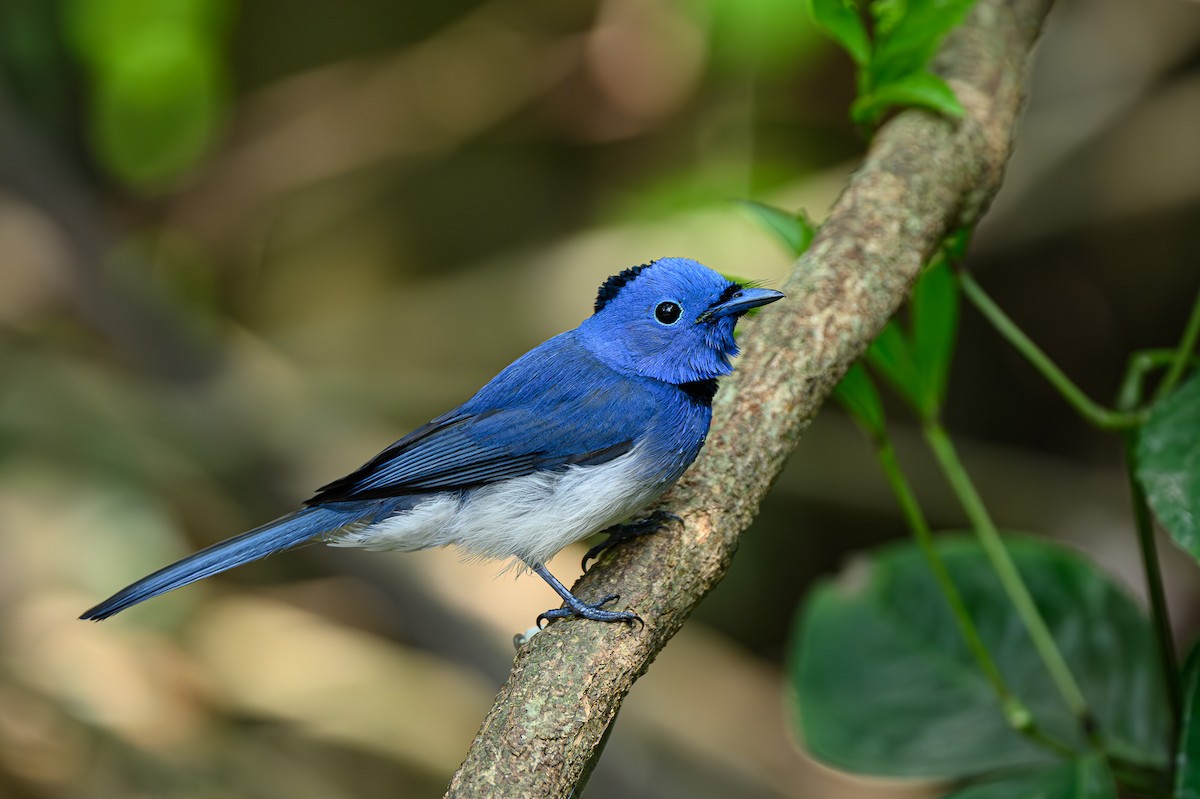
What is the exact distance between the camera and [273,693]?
469 cm

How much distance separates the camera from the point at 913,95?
2447mm

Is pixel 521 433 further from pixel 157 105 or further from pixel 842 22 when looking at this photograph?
pixel 157 105

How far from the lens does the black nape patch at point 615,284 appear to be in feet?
8.20

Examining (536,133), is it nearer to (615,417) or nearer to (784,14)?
(784,14)

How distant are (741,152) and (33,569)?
134 inches

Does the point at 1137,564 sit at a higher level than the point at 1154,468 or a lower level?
higher

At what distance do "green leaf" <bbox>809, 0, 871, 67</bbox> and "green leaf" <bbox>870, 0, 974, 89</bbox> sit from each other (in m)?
0.05

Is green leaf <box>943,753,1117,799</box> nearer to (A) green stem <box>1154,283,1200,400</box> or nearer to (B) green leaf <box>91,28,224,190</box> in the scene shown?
(A) green stem <box>1154,283,1200,400</box>

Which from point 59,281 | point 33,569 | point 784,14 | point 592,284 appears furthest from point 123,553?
point 784,14

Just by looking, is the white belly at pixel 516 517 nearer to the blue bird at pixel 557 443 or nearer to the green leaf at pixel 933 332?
the blue bird at pixel 557 443

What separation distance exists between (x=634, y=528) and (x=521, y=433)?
13.4 inches

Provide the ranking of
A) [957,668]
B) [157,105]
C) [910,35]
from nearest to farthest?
[910,35] < [957,668] < [157,105]

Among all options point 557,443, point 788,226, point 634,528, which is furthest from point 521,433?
point 788,226

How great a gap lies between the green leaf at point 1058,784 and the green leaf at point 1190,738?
0.44ft
